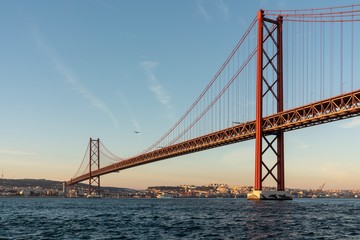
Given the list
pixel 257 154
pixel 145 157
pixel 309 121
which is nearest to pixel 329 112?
pixel 309 121

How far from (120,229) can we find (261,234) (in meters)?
8.58

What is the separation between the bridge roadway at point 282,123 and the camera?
55.5m

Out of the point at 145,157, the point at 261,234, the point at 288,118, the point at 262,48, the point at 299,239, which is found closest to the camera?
the point at 299,239

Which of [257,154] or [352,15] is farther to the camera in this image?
[257,154]

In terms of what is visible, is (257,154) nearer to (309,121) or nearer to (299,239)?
(309,121)

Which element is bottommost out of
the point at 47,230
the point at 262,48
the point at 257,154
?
the point at 47,230

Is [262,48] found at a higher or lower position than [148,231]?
higher

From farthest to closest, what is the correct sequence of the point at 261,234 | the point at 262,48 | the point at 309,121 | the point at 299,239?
1. the point at 262,48
2. the point at 309,121
3. the point at 261,234
4. the point at 299,239

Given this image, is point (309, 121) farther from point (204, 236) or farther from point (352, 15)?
point (204, 236)

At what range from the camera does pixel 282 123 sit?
66.3m

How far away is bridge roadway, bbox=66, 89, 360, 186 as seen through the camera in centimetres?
5554

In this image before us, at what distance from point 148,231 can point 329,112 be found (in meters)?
36.5

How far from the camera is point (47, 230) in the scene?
29.1m

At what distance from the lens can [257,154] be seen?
66562 millimetres
